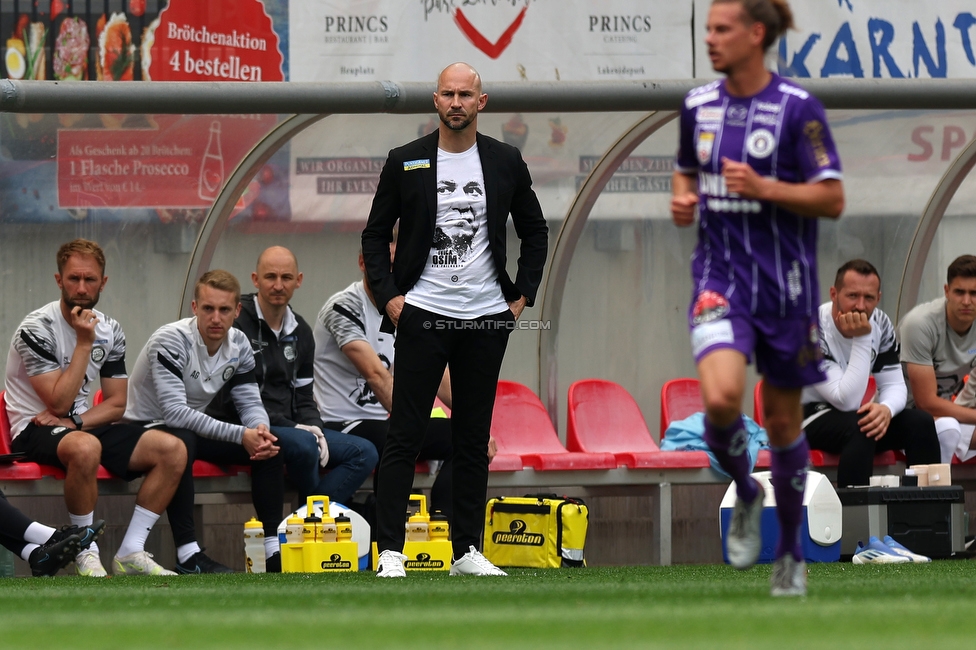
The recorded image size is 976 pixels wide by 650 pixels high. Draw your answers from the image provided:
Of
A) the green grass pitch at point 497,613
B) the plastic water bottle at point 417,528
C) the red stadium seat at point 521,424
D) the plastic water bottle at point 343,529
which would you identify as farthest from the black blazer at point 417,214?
the red stadium seat at point 521,424

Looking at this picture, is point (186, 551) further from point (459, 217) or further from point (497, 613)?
point (497, 613)

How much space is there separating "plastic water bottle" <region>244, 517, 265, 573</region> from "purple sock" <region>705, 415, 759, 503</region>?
3.32 meters

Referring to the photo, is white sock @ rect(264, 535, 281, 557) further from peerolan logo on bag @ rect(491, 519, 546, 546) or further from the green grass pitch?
the green grass pitch

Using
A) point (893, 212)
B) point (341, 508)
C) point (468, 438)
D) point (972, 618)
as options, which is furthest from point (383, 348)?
point (972, 618)

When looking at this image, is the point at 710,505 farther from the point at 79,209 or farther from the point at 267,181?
the point at 79,209

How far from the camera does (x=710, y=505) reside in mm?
9180

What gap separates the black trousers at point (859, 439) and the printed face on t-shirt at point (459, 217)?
289cm

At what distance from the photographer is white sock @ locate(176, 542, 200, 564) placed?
704 cm

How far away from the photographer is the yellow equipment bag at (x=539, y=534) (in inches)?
286

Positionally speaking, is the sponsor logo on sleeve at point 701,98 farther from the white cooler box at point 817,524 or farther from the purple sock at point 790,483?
the white cooler box at point 817,524

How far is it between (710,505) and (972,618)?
5758mm

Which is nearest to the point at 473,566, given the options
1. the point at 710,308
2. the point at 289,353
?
the point at 710,308

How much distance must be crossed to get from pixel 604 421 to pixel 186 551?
2777 millimetres

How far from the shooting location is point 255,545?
23.4ft
